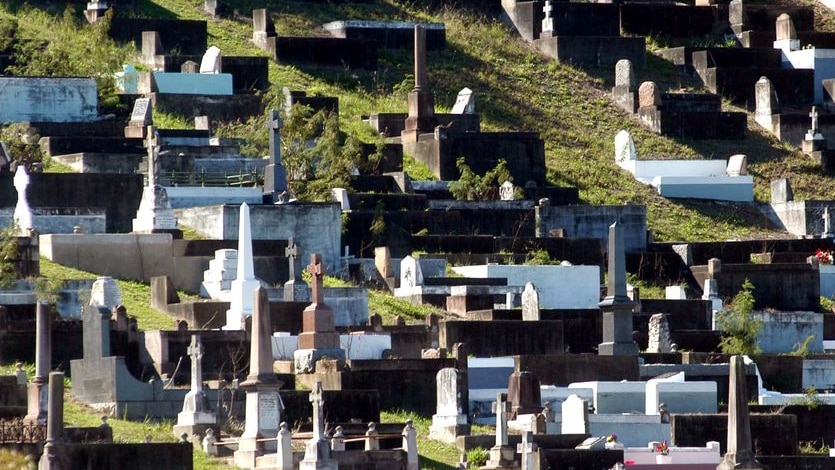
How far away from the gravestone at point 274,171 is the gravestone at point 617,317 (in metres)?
6.45

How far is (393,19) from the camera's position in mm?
65875

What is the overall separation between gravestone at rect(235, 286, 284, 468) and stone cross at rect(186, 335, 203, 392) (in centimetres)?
60

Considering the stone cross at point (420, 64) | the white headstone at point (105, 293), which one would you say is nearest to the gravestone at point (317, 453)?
the white headstone at point (105, 293)

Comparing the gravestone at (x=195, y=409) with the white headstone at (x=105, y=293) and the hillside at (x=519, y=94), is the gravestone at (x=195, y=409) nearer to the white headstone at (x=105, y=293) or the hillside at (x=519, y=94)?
the white headstone at (x=105, y=293)

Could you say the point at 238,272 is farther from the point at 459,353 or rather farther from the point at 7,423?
the point at 7,423

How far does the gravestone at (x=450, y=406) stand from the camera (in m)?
38.2

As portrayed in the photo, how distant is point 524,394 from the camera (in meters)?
39.6

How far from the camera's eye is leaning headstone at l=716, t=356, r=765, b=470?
103ft

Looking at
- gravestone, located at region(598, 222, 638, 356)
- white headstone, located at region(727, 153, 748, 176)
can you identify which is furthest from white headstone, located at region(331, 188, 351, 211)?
white headstone, located at region(727, 153, 748, 176)

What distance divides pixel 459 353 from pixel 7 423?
8742 mm

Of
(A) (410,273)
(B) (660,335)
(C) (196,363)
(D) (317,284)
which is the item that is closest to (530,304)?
(B) (660,335)

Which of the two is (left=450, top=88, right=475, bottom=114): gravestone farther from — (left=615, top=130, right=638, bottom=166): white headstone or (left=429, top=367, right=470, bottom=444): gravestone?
(left=429, top=367, right=470, bottom=444): gravestone

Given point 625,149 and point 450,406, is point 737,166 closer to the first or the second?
point 625,149

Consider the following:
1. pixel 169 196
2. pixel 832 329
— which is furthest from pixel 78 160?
pixel 832 329
